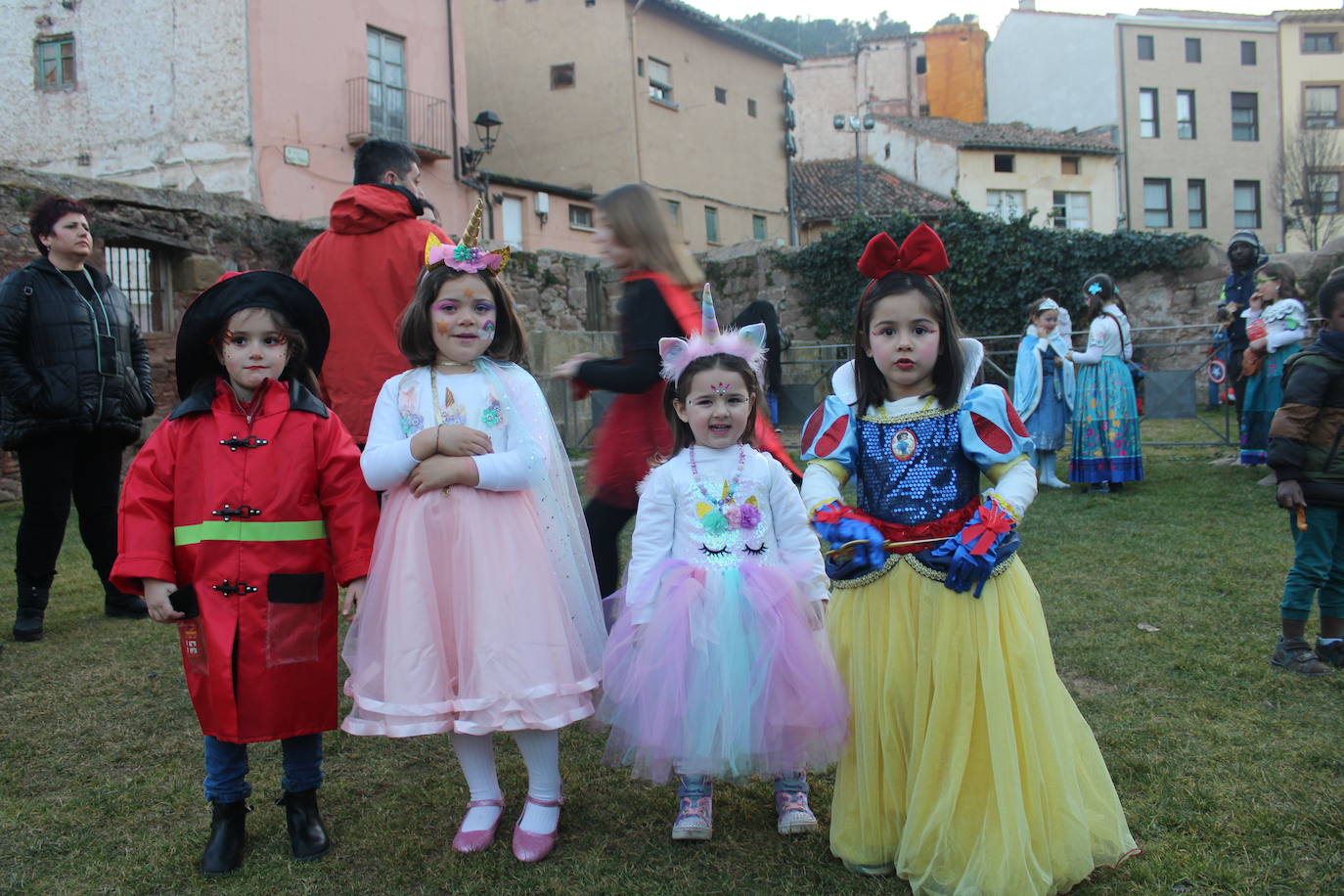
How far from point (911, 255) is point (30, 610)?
4.51m

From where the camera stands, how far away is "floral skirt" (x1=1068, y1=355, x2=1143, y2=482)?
831 centimetres

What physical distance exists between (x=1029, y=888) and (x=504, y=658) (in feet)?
4.43

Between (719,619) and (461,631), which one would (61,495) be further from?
(719,619)

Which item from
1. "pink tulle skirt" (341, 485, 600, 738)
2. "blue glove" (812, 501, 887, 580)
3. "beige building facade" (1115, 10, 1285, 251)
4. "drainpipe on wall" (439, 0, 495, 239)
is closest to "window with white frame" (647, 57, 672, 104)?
"drainpipe on wall" (439, 0, 495, 239)

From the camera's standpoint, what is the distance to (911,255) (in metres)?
2.55

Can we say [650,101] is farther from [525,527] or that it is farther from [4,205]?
[525,527]

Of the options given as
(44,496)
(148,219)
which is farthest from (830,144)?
(44,496)

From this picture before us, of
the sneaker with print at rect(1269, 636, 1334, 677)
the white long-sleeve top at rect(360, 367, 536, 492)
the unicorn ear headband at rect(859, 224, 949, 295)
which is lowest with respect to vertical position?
the sneaker with print at rect(1269, 636, 1334, 677)

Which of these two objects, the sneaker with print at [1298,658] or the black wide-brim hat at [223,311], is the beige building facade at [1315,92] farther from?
the black wide-brim hat at [223,311]

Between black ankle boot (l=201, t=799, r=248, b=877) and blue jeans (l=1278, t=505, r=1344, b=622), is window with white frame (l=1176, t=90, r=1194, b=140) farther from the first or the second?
black ankle boot (l=201, t=799, r=248, b=877)

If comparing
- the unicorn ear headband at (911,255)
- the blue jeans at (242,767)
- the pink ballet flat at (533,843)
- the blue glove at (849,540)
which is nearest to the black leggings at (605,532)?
the pink ballet flat at (533,843)

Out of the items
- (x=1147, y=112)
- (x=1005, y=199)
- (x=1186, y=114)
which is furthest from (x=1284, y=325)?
(x=1186, y=114)

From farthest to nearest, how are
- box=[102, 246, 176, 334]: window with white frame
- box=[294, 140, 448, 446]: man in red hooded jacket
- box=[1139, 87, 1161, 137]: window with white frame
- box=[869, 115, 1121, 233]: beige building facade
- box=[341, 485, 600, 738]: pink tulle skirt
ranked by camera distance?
1. box=[1139, 87, 1161, 137]: window with white frame
2. box=[869, 115, 1121, 233]: beige building facade
3. box=[102, 246, 176, 334]: window with white frame
4. box=[294, 140, 448, 446]: man in red hooded jacket
5. box=[341, 485, 600, 738]: pink tulle skirt

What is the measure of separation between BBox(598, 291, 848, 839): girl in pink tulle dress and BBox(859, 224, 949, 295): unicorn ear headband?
45 centimetres
